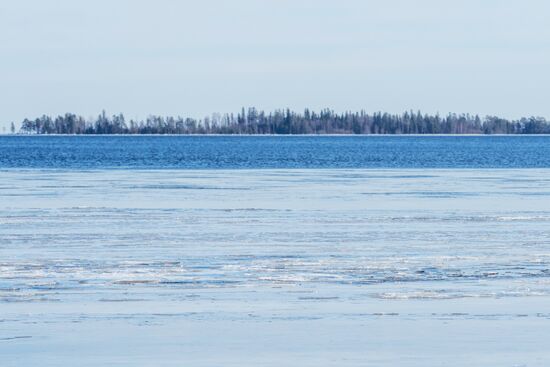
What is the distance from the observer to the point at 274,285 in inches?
546

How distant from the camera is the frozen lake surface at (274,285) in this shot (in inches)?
397

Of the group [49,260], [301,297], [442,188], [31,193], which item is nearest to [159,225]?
→ [49,260]

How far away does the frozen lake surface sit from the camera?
10086 millimetres

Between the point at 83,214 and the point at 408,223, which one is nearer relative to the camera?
the point at 408,223

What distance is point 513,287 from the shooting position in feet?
44.9

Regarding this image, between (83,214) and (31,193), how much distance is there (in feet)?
30.3

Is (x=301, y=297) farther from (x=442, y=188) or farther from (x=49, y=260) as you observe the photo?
(x=442, y=188)

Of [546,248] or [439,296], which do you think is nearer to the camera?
[439,296]

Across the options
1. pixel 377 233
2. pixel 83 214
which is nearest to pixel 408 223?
pixel 377 233

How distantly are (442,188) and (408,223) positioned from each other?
14.7m

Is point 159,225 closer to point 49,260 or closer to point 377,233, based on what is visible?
point 377,233

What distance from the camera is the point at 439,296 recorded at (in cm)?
1302

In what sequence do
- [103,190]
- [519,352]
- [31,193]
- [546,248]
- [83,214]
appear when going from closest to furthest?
[519,352] < [546,248] < [83,214] < [31,193] < [103,190]

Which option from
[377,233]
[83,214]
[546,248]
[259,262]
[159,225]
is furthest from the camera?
[83,214]
